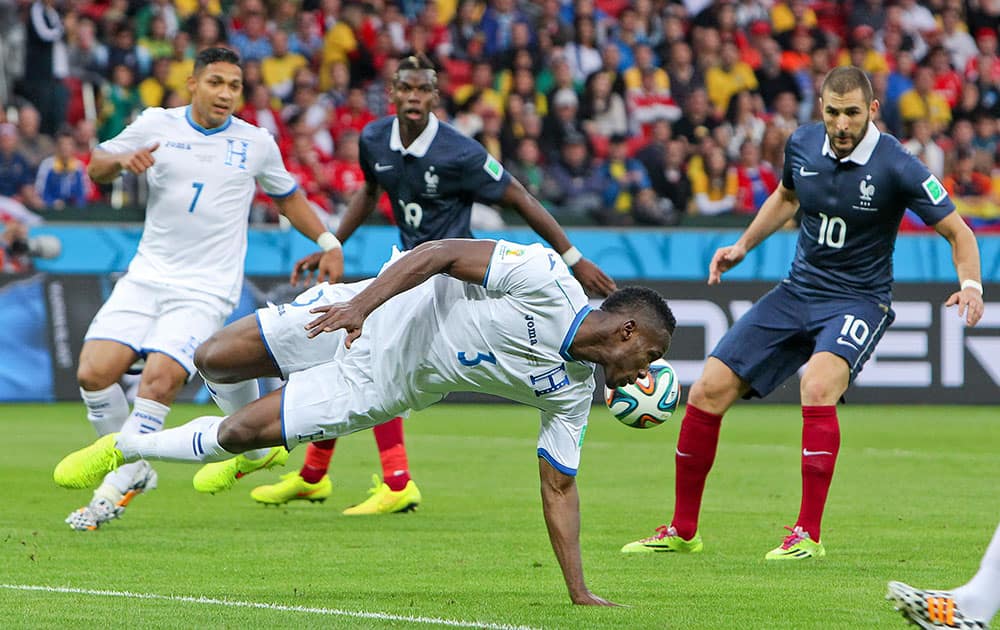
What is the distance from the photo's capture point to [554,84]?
20.8 meters

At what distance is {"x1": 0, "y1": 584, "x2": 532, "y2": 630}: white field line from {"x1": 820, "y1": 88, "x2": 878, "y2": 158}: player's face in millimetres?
3419

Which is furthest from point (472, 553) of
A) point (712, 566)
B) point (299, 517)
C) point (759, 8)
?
point (759, 8)

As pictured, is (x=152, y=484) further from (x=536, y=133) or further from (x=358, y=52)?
(x=358, y=52)

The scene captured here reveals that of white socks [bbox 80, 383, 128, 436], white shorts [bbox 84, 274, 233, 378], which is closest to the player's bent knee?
white shorts [bbox 84, 274, 233, 378]

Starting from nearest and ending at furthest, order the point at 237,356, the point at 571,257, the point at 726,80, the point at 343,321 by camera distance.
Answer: the point at 343,321
the point at 237,356
the point at 571,257
the point at 726,80

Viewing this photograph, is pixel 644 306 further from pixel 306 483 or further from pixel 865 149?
pixel 306 483

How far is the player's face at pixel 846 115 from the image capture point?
778 cm

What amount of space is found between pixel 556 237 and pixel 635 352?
→ 2925 millimetres

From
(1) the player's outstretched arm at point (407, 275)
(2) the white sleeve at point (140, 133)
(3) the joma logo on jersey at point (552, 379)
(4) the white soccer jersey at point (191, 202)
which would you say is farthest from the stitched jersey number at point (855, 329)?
(2) the white sleeve at point (140, 133)

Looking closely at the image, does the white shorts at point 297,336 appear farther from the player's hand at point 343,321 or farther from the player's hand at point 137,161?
the player's hand at point 137,161

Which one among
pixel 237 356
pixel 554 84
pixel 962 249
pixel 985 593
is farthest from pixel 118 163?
pixel 554 84

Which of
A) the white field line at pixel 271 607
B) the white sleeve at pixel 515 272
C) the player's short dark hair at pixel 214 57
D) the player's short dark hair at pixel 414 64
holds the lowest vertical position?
the white field line at pixel 271 607

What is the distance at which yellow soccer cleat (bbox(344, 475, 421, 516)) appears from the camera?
369 inches

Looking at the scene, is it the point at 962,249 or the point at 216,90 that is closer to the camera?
the point at 962,249
